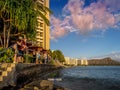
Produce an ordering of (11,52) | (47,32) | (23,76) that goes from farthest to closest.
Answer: (47,32), (11,52), (23,76)

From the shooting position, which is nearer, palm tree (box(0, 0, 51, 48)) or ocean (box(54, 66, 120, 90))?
ocean (box(54, 66, 120, 90))

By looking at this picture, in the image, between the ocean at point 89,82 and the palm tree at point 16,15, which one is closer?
the ocean at point 89,82

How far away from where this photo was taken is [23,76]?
515 inches

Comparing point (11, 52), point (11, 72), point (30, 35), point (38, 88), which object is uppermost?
point (30, 35)

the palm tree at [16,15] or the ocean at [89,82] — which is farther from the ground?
the palm tree at [16,15]

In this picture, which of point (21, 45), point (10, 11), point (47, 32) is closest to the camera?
point (21, 45)

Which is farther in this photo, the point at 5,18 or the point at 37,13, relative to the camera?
the point at 37,13

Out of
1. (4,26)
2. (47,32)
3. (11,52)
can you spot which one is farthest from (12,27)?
(47,32)

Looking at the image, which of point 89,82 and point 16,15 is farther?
point 16,15

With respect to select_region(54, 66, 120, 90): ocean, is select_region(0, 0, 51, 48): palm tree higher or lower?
higher

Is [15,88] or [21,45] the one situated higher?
[21,45]

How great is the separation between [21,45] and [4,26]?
3416 millimetres

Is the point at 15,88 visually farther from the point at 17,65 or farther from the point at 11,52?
the point at 11,52

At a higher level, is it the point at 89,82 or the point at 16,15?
the point at 16,15
